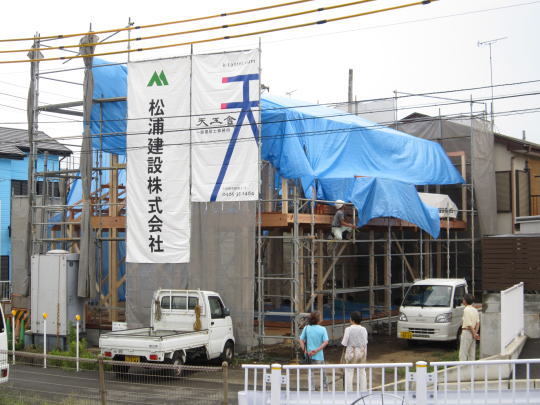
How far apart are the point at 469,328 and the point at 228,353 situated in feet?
18.6

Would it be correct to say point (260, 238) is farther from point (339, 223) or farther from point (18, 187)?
point (18, 187)

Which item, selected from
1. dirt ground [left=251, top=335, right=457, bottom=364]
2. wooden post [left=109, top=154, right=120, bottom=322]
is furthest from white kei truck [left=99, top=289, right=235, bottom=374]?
Answer: wooden post [left=109, top=154, right=120, bottom=322]

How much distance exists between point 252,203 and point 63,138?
6.33m

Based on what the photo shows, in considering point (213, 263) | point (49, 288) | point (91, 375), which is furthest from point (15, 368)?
point (213, 263)

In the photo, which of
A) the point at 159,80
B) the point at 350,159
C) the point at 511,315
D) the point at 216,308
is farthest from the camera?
the point at 350,159

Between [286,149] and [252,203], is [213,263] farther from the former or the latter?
[286,149]

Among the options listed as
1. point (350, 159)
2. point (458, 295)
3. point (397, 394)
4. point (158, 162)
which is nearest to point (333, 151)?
point (350, 159)

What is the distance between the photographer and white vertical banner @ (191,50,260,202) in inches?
634

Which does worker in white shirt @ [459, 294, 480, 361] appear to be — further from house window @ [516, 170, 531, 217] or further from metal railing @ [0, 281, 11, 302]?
metal railing @ [0, 281, 11, 302]

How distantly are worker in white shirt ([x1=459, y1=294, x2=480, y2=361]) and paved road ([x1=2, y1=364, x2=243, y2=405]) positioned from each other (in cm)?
464

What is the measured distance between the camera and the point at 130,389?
397 inches

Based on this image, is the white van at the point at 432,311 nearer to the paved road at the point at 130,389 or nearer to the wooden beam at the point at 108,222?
the paved road at the point at 130,389

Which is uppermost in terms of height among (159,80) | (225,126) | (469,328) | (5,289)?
(159,80)

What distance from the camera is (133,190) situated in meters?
17.5
